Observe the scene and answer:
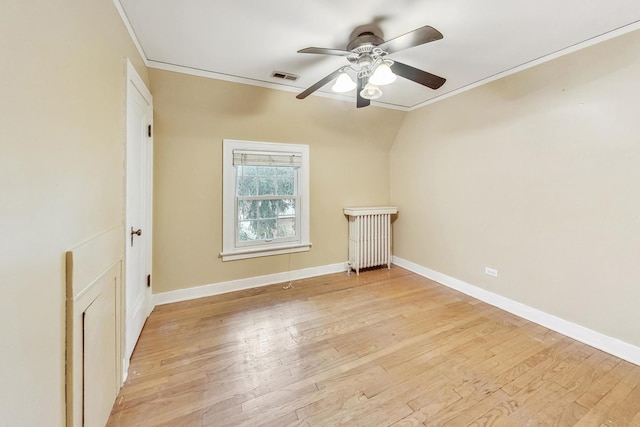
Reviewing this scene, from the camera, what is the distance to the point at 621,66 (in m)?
1.99

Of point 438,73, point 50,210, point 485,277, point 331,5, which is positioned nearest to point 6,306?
point 50,210

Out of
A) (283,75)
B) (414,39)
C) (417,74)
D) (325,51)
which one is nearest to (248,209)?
(283,75)

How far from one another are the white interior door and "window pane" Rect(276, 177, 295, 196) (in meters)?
1.44

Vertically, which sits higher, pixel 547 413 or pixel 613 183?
pixel 613 183

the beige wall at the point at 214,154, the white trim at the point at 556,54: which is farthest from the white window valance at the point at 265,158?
the white trim at the point at 556,54

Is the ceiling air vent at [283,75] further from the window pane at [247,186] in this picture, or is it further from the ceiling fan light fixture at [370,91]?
the window pane at [247,186]

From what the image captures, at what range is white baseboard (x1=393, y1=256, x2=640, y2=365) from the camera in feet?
6.60

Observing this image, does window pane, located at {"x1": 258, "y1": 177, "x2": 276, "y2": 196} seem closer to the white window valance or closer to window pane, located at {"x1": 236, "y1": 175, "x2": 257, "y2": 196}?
window pane, located at {"x1": 236, "y1": 175, "x2": 257, "y2": 196}

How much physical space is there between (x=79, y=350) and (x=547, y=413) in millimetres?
2466

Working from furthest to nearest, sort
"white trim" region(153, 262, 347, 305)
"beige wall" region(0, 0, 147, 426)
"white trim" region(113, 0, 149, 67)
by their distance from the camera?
"white trim" region(153, 262, 347, 305), "white trim" region(113, 0, 149, 67), "beige wall" region(0, 0, 147, 426)

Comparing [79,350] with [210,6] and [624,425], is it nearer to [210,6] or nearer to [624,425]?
[210,6]

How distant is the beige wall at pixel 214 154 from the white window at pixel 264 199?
0.31ft

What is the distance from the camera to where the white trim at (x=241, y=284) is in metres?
2.89

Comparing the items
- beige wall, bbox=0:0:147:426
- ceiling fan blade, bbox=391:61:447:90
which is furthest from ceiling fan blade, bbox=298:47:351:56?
beige wall, bbox=0:0:147:426
